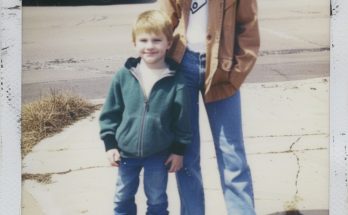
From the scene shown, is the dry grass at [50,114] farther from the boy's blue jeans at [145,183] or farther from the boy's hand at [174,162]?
the boy's hand at [174,162]

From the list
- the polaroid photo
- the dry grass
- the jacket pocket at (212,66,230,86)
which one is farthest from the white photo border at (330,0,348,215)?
the dry grass

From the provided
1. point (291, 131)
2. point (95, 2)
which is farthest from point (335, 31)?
point (95, 2)

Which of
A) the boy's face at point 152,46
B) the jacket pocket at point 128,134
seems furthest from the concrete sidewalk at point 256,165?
the boy's face at point 152,46

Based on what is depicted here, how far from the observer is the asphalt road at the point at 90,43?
2.45m

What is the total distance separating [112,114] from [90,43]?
2.67ft

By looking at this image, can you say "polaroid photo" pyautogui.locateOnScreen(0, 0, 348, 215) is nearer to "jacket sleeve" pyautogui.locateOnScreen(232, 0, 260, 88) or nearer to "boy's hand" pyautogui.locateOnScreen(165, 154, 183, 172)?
"jacket sleeve" pyautogui.locateOnScreen(232, 0, 260, 88)

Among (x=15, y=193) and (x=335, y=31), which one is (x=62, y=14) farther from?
(x=335, y=31)

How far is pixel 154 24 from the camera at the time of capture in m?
2.13

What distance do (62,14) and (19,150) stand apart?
719 mm

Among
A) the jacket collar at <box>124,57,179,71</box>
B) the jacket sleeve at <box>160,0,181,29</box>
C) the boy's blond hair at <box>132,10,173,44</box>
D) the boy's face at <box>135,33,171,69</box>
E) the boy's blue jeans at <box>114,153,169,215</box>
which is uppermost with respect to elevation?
the jacket sleeve at <box>160,0,181,29</box>

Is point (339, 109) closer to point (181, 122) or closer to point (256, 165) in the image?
point (256, 165)

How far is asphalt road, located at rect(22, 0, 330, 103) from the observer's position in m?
2.45

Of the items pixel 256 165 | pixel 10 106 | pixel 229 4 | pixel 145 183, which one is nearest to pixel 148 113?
pixel 145 183

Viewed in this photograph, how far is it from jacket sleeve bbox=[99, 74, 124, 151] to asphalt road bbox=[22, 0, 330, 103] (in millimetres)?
441
